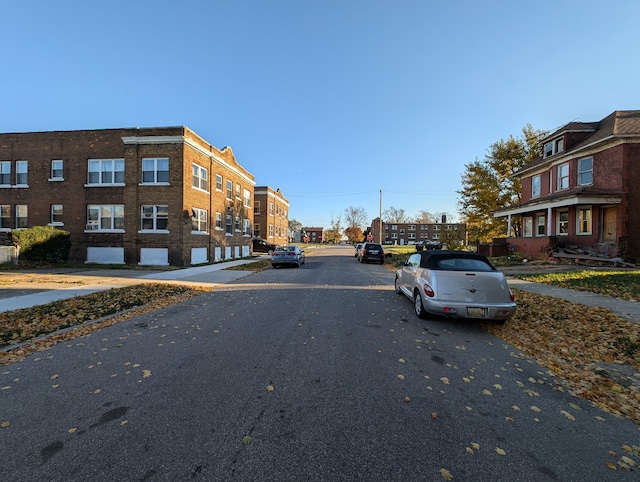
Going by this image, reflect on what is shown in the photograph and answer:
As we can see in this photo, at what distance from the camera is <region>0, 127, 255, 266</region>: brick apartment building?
19.6 m

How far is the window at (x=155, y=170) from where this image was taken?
19.8m

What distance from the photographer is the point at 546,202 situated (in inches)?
805

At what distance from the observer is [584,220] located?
66.0 ft

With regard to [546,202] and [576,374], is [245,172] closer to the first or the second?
[546,202]

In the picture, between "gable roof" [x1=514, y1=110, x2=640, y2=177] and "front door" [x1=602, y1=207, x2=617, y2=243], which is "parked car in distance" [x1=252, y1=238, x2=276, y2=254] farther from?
"front door" [x1=602, y1=207, x2=617, y2=243]


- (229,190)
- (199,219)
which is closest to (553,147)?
(229,190)

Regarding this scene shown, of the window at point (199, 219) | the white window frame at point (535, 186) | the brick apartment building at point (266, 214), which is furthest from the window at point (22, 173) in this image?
the white window frame at point (535, 186)

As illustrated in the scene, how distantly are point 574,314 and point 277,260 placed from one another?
51.0 ft

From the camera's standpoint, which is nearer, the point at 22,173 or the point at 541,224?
the point at 22,173

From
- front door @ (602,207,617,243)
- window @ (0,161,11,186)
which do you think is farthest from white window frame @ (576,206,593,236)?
window @ (0,161,11,186)

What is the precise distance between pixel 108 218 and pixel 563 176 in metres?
31.1

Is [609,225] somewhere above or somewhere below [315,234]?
below

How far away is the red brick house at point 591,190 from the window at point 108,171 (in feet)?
91.2

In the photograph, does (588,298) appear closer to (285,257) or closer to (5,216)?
(285,257)
